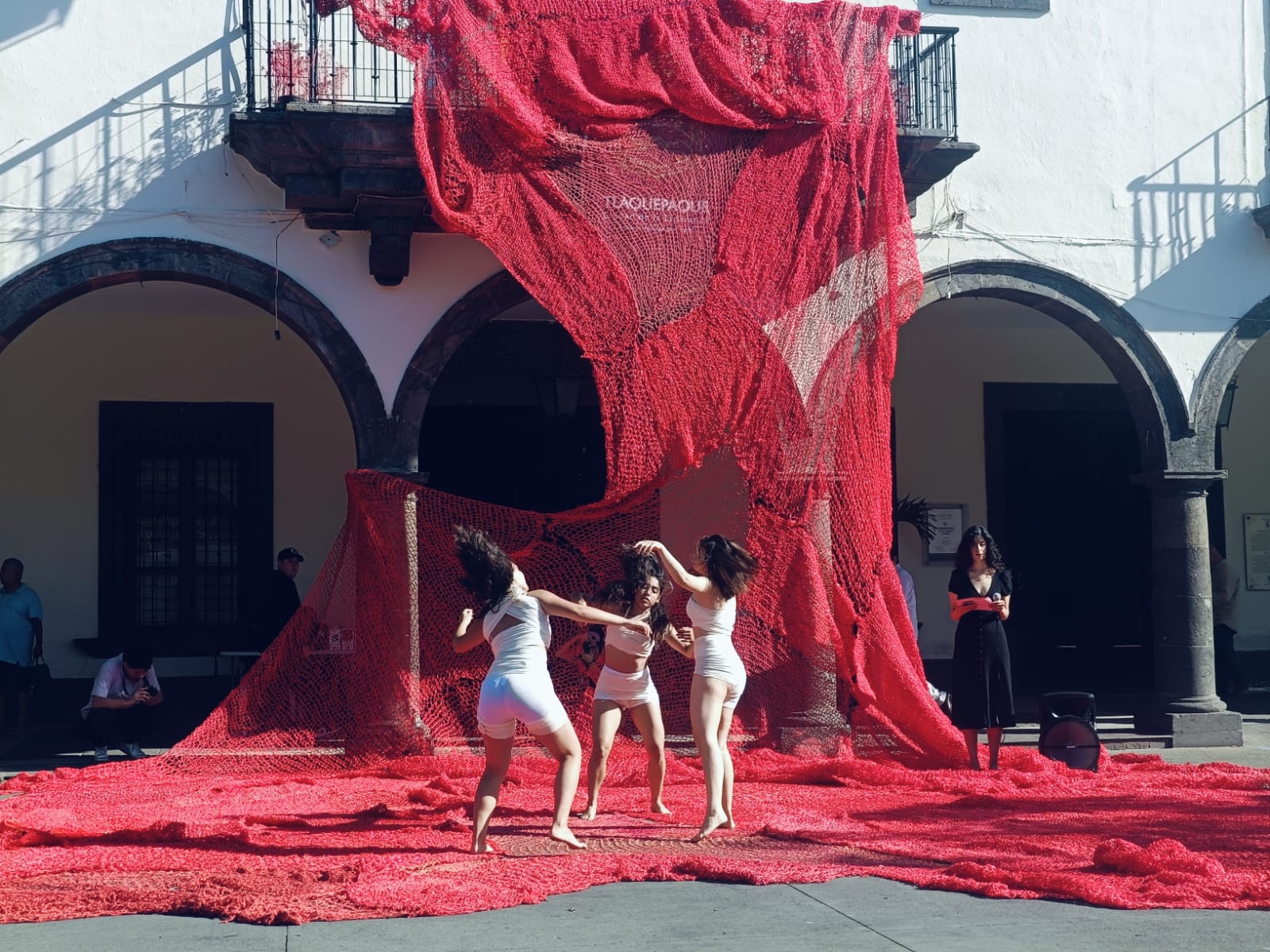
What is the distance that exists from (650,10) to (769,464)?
297 cm

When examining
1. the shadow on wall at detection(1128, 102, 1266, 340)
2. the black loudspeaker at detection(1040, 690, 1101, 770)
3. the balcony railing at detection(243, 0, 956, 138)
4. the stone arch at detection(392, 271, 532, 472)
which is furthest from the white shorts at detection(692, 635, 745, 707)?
the shadow on wall at detection(1128, 102, 1266, 340)

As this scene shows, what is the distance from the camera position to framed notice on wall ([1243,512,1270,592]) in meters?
14.5

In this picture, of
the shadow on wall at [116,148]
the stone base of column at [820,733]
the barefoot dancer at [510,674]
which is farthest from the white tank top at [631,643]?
the shadow on wall at [116,148]

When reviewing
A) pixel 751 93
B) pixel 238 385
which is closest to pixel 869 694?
pixel 751 93

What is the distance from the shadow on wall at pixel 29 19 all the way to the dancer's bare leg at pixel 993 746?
7.36 m

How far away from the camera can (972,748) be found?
29.0 feet

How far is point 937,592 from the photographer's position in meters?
13.9

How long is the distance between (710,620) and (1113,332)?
5463 millimetres

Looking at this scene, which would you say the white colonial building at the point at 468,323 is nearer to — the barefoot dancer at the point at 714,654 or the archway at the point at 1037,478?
the archway at the point at 1037,478

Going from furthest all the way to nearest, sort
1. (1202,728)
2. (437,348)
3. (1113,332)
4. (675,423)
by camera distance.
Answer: (1113,332) → (1202,728) → (437,348) → (675,423)

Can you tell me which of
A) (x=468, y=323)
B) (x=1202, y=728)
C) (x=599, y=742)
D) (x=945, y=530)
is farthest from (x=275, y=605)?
(x=1202, y=728)

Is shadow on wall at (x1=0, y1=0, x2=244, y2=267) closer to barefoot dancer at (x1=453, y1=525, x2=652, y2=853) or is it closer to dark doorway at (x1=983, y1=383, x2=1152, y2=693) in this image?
barefoot dancer at (x1=453, y1=525, x2=652, y2=853)

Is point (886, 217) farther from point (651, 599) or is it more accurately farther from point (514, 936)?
point (514, 936)

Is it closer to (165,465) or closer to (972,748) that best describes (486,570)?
(972,748)
